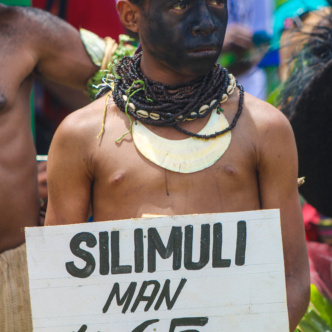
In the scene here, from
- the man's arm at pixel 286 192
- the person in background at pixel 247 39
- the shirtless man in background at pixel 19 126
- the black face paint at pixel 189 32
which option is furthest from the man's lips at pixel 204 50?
the person in background at pixel 247 39

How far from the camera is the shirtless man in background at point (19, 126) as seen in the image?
10.8 ft

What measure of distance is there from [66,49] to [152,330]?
5.28ft

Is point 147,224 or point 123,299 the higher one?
point 147,224

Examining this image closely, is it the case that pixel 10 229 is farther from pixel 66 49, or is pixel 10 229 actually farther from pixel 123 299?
pixel 123 299

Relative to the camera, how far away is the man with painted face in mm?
2535

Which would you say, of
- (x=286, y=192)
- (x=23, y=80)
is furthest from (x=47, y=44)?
(x=286, y=192)

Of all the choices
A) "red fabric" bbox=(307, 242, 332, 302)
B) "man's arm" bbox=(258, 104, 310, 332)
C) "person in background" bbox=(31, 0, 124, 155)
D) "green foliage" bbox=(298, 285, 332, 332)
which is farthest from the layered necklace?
"person in background" bbox=(31, 0, 124, 155)

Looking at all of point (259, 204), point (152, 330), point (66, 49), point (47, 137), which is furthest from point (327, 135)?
point (47, 137)

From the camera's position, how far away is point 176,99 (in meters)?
2.60

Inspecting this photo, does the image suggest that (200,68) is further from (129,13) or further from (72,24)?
(72,24)

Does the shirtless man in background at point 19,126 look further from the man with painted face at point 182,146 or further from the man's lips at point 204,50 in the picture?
the man's lips at point 204,50

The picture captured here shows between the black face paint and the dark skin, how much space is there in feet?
3.18

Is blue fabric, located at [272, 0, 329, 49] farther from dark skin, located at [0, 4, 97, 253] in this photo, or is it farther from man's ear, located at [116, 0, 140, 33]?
man's ear, located at [116, 0, 140, 33]

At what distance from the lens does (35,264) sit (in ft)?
7.74
